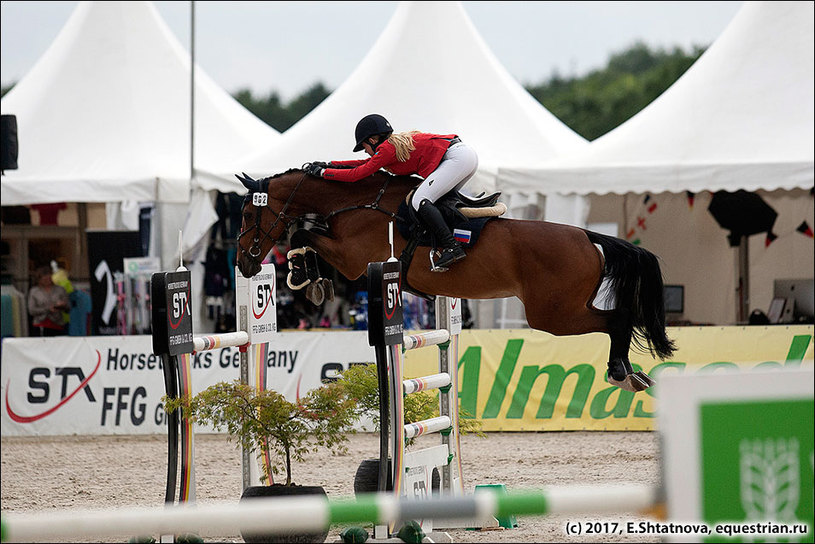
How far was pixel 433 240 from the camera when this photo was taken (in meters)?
5.82

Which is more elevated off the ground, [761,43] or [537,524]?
[761,43]

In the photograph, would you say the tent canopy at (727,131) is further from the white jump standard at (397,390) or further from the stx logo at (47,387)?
the white jump standard at (397,390)

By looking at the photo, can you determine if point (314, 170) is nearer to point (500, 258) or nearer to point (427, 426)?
point (500, 258)

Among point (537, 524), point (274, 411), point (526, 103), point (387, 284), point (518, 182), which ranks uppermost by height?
point (526, 103)

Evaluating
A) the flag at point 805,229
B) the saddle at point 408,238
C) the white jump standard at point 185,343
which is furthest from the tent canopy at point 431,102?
the white jump standard at point 185,343

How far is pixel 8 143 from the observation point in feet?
27.4

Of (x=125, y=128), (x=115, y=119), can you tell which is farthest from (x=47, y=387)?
(x=115, y=119)

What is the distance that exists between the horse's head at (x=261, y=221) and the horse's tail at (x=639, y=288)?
1853mm

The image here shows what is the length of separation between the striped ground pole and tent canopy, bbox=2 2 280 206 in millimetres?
9548

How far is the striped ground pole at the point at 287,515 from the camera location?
8.68ft

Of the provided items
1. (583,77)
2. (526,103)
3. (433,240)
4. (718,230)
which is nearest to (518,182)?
(526,103)

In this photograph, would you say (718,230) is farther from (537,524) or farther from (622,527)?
(622,527)

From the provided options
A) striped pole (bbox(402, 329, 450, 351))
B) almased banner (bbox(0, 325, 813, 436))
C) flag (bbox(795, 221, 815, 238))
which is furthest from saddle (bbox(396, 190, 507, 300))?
flag (bbox(795, 221, 815, 238))

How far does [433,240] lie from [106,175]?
758 cm
